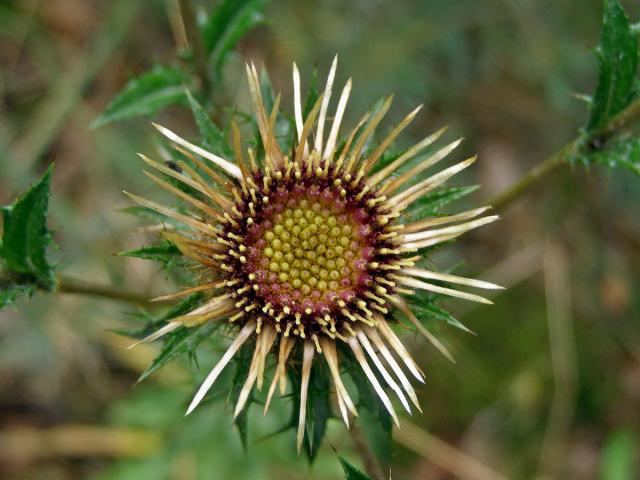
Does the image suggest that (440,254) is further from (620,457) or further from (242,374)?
(242,374)

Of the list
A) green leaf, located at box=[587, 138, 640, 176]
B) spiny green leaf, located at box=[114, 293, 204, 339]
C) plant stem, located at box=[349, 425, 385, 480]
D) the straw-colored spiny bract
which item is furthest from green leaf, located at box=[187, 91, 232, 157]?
Answer: green leaf, located at box=[587, 138, 640, 176]

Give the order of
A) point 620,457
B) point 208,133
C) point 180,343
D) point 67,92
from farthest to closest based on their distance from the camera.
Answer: point 67,92
point 620,457
point 208,133
point 180,343

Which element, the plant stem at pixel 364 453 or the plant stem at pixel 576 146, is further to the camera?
the plant stem at pixel 364 453

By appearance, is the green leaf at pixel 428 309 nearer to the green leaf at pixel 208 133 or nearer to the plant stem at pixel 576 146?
the plant stem at pixel 576 146

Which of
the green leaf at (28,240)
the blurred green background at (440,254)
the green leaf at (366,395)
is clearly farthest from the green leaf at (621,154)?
the green leaf at (28,240)

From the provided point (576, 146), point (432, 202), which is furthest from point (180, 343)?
point (576, 146)

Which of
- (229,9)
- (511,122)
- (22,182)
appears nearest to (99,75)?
(22,182)
